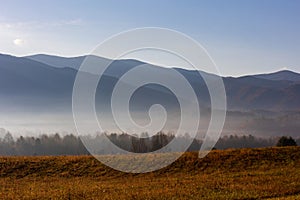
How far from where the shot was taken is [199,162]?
50.2m

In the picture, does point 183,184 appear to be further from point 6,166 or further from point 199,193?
point 6,166

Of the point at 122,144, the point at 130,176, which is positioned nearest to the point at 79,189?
the point at 130,176

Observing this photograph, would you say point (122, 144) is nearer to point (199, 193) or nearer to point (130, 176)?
point (130, 176)

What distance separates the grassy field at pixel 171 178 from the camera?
3366 cm

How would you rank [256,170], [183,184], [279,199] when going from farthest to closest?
[256,170]
[183,184]
[279,199]

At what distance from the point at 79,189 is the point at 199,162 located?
53.2ft

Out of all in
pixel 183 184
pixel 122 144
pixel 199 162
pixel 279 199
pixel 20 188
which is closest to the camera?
pixel 279 199

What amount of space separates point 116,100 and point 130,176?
49.9 feet

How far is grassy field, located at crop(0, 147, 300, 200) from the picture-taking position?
3366 centimetres

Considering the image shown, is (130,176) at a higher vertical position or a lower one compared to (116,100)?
lower

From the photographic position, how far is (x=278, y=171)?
43812mm

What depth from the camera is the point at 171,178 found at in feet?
142

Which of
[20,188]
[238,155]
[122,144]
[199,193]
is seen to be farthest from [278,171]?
[122,144]

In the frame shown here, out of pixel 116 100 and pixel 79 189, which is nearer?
pixel 116 100
